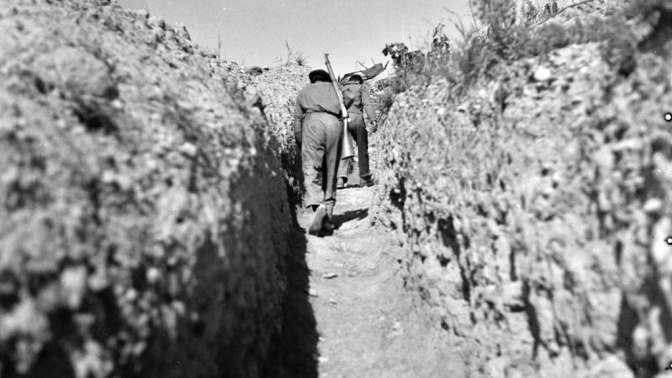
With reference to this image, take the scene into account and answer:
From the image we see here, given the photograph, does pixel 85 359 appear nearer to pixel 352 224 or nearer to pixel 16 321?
pixel 16 321

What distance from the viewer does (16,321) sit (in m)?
1.20

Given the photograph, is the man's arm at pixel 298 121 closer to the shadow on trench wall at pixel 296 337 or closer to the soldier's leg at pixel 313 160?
the soldier's leg at pixel 313 160

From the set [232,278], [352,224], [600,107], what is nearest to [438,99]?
[600,107]

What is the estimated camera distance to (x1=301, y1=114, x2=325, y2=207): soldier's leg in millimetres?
5656

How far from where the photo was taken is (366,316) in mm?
3844

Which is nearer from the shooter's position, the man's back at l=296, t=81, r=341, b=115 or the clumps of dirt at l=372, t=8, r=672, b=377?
the clumps of dirt at l=372, t=8, r=672, b=377

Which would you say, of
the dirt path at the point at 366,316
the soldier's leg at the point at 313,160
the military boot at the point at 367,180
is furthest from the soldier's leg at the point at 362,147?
the dirt path at the point at 366,316

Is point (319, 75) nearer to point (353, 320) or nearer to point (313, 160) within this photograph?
point (313, 160)

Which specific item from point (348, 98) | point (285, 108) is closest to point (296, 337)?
point (348, 98)

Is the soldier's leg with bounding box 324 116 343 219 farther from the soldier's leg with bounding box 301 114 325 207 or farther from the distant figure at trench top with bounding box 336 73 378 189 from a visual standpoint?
the distant figure at trench top with bounding box 336 73 378 189

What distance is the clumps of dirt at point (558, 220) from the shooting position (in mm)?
1561

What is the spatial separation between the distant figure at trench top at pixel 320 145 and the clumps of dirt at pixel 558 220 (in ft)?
8.27

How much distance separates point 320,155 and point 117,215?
14.0 ft

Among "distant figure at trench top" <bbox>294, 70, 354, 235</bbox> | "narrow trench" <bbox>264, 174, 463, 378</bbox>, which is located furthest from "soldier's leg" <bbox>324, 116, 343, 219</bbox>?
"narrow trench" <bbox>264, 174, 463, 378</bbox>
